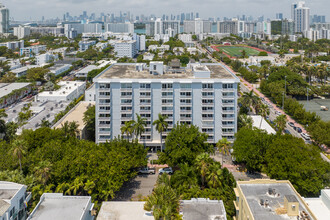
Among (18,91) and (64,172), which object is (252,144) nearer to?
(64,172)

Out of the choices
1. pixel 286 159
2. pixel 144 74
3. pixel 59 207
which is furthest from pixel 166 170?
pixel 144 74

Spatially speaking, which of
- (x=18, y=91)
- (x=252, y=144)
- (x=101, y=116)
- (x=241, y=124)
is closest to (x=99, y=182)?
(x=101, y=116)

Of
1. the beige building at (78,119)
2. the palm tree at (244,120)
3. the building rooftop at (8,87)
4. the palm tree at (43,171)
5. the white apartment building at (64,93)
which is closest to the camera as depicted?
the palm tree at (43,171)

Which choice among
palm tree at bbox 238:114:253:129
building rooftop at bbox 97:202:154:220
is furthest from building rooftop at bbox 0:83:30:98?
building rooftop at bbox 97:202:154:220

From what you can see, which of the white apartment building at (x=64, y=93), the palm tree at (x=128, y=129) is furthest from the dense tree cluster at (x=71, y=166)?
the white apartment building at (x=64, y=93)

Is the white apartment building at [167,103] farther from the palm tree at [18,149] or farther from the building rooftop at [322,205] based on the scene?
the building rooftop at [322,205]

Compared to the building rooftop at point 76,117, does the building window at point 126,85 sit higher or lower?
higher

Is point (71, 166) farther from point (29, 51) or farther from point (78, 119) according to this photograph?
point (29, 51)
